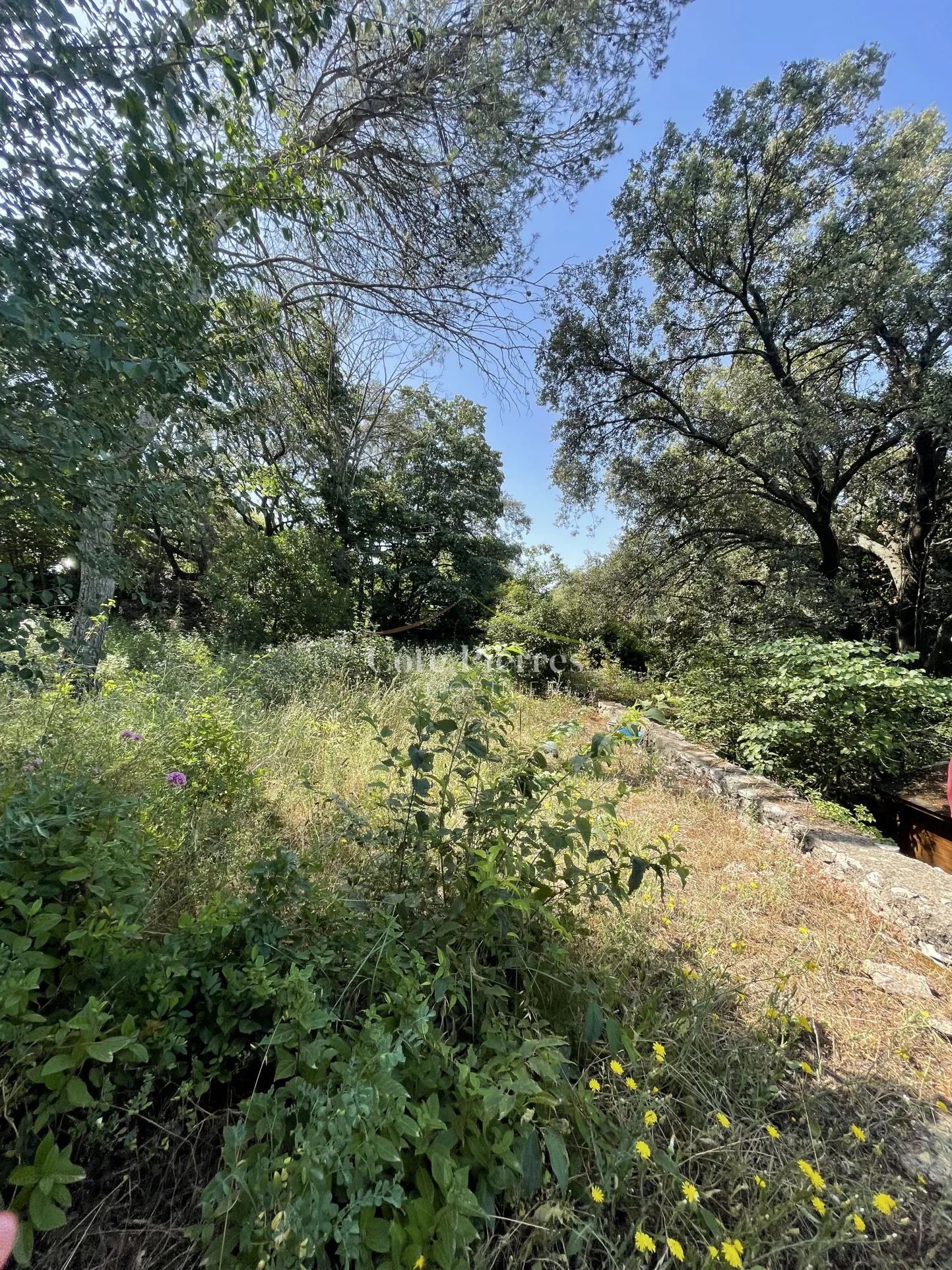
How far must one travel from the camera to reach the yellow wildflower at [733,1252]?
85 cm

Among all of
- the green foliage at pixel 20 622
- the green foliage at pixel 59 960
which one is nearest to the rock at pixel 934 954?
the green foliage at pixel 59 960

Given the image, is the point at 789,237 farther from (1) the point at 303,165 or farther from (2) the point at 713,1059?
(2) the point at 713,1059

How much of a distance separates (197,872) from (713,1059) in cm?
175

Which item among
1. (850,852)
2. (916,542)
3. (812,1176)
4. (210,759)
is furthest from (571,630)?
(812,1176)

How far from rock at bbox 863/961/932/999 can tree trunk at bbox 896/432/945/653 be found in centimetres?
597

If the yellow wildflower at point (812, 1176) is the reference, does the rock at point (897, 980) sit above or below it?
below

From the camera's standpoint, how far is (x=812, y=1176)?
103 centimetres

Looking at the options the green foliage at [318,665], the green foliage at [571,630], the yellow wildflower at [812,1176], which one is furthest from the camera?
the green foliage at [571,630]

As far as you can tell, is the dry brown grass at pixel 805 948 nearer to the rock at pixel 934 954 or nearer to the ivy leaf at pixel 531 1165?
the rock at pixel 934 954

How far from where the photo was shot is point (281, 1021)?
0.99 metres

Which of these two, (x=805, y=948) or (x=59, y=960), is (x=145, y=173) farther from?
(x=805, y=948)

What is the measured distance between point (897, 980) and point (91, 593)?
4.90 meters

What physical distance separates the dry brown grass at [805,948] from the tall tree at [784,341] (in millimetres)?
4602

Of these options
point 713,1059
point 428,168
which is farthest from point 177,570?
point 713,1059
